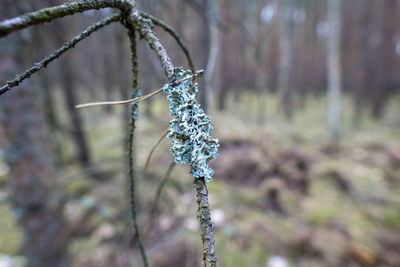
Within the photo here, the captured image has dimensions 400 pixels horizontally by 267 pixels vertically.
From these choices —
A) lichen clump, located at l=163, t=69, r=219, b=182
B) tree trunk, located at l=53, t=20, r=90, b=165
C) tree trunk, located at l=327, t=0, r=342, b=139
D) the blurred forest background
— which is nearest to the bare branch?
lichen clump, located at l=163, t=69, r=219, b=182

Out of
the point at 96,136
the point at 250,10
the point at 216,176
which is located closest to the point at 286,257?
the point at 216,176

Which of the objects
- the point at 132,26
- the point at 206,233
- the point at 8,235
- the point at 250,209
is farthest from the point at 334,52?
the point at 8,235

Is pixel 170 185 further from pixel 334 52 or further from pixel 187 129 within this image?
pixel 334 52

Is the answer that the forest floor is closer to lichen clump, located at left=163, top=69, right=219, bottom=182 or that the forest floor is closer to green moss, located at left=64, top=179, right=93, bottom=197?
green moss, located at left=64, top=179, right=93, bottom=197

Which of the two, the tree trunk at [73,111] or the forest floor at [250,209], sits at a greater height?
the tree trunk at [73,111]

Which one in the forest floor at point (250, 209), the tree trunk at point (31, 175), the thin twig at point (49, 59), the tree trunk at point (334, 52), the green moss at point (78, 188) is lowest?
the forest floor at point (250, 209)

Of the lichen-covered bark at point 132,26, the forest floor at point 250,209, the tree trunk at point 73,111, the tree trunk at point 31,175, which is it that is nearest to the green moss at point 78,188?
the forest floor at point 250,209

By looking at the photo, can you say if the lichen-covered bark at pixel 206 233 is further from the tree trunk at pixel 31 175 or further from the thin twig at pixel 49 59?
the tree trunk at pixel 31 175
